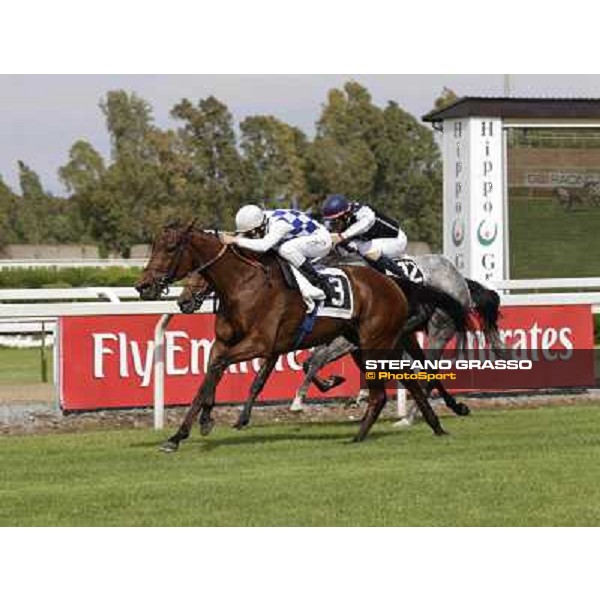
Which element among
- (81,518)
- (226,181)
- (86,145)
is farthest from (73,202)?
(81,518)

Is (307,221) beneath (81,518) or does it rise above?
above

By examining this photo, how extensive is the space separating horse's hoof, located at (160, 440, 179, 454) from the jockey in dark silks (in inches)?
79.4

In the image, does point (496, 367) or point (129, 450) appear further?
point (496, 367)

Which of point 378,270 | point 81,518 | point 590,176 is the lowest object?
point 81,518

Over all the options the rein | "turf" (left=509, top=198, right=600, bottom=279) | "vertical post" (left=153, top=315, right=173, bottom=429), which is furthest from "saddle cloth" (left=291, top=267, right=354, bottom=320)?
"turf" (left=509, top=198, right=600, bottom=279)

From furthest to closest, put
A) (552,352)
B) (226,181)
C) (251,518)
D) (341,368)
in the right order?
Answer: (226,181) < (552,352) < (341,368) < (251,518)

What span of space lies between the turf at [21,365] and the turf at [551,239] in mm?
6594

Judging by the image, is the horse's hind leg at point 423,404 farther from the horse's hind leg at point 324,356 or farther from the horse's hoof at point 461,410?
the horse's hoof at point 461,410

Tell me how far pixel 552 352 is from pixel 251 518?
288 inches

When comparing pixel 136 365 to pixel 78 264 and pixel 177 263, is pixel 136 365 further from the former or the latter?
pixel 78 264

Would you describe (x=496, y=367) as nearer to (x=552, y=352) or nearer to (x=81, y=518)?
(x=552, y=352)

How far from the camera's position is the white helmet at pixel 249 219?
1030 centimetres

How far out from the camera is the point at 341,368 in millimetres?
13133

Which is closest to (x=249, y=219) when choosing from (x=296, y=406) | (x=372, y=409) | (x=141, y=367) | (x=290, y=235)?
(x=290, y=235)
